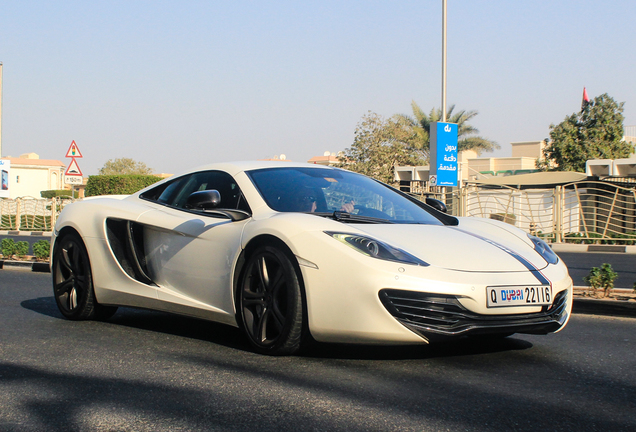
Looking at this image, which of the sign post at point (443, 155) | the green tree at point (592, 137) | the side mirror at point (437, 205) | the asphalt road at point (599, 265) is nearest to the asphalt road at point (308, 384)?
the side mirror at point (437, 205)

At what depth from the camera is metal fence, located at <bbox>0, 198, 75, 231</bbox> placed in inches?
1182

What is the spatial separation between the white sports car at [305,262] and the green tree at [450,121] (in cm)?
4152

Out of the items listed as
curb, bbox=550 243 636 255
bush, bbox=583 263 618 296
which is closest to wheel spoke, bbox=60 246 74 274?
bush, bbox=583 263 618 296

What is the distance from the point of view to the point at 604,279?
6906 mm

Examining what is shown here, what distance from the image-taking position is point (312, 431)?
2820mm

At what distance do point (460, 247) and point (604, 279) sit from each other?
3.37 metres

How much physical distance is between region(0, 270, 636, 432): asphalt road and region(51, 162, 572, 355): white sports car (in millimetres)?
235

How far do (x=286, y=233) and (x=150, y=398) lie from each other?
1.31m

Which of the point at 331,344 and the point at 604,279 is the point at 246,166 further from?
the point at 604,279

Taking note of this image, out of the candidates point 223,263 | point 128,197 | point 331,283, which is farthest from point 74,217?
point 331,283

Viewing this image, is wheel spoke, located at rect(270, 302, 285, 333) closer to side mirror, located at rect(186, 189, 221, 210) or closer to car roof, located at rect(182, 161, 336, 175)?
side mirror, located at rect(186, 189, 221, 210)

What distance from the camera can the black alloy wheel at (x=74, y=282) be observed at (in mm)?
5754

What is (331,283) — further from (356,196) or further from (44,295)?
(44,295)

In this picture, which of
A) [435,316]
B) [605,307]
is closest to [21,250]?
[605,307]
